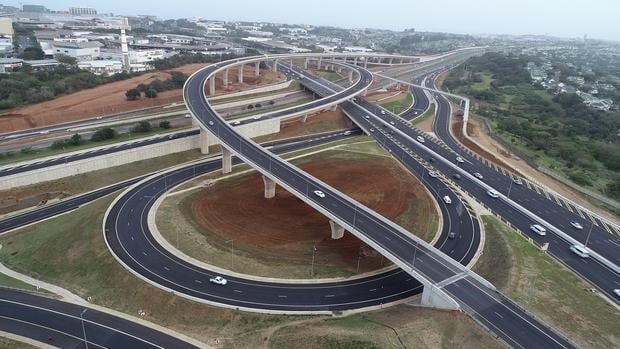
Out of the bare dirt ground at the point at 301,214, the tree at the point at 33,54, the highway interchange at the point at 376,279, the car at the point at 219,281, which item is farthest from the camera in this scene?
the tree at the point at 33,54

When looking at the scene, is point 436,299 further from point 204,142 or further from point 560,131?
point 560,131

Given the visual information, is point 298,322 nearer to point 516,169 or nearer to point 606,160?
point 516,169

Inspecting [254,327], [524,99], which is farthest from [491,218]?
[524,99]

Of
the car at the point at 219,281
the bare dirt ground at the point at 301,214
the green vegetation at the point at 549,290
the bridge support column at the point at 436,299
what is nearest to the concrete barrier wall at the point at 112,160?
the bare dirt ground at the point at 301,214

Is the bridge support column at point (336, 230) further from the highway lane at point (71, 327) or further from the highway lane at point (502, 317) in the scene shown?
the highway lane at point (71, 327)

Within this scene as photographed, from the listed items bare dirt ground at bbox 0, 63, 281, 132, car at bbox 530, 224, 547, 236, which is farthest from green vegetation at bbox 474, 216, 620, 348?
bare dirt ground at bbox 0, 63, 281, 132

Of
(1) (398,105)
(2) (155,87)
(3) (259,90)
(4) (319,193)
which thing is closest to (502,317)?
(4) (319,193)
